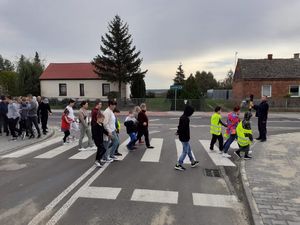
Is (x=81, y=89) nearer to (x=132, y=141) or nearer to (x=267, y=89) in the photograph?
(x=267, y=89)

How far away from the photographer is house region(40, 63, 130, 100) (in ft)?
126

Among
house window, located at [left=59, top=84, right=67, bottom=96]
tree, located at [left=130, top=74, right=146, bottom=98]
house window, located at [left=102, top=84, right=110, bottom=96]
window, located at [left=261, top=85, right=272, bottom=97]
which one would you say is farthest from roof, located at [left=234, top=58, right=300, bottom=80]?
house window, located at [left=59, top=84, right=67, bottom=96]

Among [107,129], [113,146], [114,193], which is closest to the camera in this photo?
[114,193]

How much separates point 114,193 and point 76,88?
35.8 meters

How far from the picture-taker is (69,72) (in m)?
40.2

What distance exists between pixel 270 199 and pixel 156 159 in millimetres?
3789

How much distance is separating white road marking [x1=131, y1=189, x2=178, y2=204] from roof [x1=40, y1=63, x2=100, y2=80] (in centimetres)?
3433

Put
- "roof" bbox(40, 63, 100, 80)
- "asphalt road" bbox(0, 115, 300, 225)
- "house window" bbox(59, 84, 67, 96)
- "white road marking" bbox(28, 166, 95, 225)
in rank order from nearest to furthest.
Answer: "white road marking" bbox(28, 166, 95, 225), "asphalt road" bbox(0, 115, 300, 225), "roof" bbox(40, 63, 100, 80), "house window" bbox(59, 84, 67, 96)

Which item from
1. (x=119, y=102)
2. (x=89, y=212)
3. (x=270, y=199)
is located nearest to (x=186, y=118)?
(x=270, y=199)

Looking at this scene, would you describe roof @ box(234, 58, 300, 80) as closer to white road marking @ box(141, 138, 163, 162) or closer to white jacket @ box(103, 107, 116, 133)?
white road marking @ box(141, 138, 163, 162)

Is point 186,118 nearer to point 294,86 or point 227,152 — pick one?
point 227,152

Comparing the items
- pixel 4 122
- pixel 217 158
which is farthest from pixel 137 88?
pixel 217 158

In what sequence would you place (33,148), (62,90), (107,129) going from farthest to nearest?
(62,90), (33,148), (107,129)

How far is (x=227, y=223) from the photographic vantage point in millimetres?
4129
